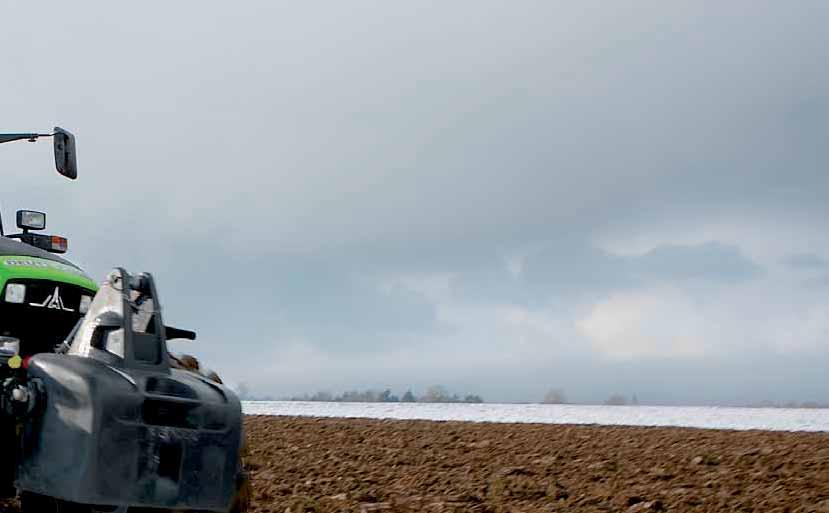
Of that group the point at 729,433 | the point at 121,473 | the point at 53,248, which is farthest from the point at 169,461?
the point at 729,433

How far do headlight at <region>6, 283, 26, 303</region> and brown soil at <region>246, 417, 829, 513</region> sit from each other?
2770 mm

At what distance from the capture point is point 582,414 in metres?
16.6

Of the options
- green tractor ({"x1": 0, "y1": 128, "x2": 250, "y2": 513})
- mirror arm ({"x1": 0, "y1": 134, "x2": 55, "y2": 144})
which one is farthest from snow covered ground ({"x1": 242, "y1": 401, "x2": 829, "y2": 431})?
green tractor ({"x1": 0, "y1": 128, "x2": 250, "y2": 513})

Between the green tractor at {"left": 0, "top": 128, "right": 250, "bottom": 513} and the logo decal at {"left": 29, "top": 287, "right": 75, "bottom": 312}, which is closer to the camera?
the green tractor at {"left": 0, "top": 128, "right": 250, "bottom": 513}

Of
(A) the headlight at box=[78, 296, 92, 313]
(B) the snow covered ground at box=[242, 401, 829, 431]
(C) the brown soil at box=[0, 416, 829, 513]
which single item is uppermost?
(A) the headlight at box=[78, 296, 92, 313]

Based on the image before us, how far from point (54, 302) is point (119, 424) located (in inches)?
79.1

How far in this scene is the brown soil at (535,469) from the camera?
8375 millimetres

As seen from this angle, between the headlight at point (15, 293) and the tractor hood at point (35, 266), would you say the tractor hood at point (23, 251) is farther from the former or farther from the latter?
the headlight at point (15, 293)

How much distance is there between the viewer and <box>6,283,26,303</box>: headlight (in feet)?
19.5

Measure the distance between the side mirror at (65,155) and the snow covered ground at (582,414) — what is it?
387 inches

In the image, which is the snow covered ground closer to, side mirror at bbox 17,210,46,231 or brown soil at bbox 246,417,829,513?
brown soil at bbox 246,417,829,513

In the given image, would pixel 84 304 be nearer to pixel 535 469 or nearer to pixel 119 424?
pixel 119 424

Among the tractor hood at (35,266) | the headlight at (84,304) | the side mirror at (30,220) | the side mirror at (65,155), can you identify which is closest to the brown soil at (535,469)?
the headlight at (84,304)

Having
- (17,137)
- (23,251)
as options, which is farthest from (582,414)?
(23,251)
